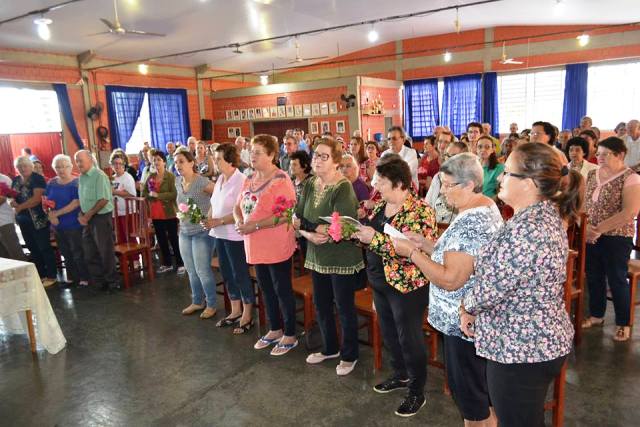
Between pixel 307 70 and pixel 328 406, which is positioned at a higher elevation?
pixel 307 70

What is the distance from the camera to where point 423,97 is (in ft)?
47.6

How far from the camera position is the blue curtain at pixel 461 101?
1362cm

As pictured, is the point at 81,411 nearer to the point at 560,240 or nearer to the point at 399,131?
the point at 560,240

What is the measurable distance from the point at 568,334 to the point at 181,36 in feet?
34.8

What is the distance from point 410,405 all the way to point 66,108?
36.2 ft

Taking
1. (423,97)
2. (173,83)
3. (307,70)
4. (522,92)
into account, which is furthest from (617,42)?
(173,83)

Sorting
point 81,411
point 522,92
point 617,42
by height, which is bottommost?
point 81,411

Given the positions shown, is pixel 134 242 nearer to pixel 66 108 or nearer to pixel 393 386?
pixel 393 386

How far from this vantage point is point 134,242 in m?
5.40

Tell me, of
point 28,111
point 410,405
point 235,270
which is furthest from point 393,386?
point 28,111

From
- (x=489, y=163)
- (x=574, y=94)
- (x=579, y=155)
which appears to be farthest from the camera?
(x=574, y=94)

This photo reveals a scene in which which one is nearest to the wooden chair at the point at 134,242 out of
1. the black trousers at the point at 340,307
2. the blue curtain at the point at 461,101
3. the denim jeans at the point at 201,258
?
the denim jeans at the point at 201,258

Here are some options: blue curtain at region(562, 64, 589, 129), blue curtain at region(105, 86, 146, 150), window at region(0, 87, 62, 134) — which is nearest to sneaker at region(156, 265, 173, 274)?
window at region(0, 87, 62, 134)

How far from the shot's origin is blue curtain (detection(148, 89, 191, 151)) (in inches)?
521
